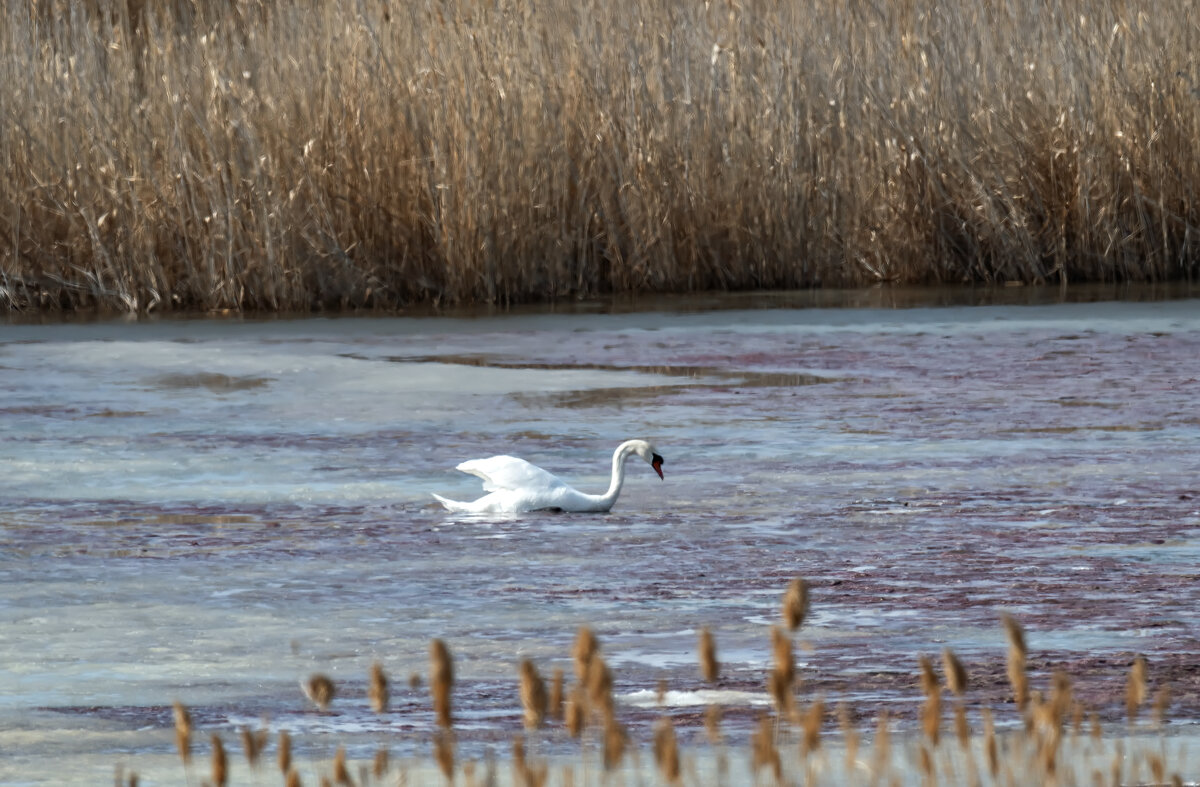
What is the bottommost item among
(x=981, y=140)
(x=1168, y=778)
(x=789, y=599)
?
(x=1168, y=778)

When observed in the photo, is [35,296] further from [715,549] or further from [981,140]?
A: [715,549]

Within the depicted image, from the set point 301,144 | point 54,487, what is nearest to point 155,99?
point 301,144

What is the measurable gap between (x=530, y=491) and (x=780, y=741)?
253cm

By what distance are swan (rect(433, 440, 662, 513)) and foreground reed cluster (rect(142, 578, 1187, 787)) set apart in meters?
1.63

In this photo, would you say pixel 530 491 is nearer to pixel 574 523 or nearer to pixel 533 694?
pixel 574 523

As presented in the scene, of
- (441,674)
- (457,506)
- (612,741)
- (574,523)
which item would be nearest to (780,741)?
(612,741)

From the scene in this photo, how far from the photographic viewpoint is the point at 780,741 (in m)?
3.67

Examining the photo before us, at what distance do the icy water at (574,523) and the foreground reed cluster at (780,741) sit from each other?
135mm

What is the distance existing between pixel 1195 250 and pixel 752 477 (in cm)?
701

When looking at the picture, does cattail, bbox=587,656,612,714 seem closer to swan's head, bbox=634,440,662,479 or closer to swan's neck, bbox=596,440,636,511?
swan's neck, bbox=596,440,636,511

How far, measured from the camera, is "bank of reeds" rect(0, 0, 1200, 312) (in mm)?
12180

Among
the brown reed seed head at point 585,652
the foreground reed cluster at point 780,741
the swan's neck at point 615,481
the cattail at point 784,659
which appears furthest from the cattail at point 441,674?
the swan's neck at point 615,481

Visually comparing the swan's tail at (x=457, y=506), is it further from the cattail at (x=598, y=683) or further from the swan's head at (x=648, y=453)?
the cattail at (x=598, y=683)

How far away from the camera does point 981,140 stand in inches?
509
